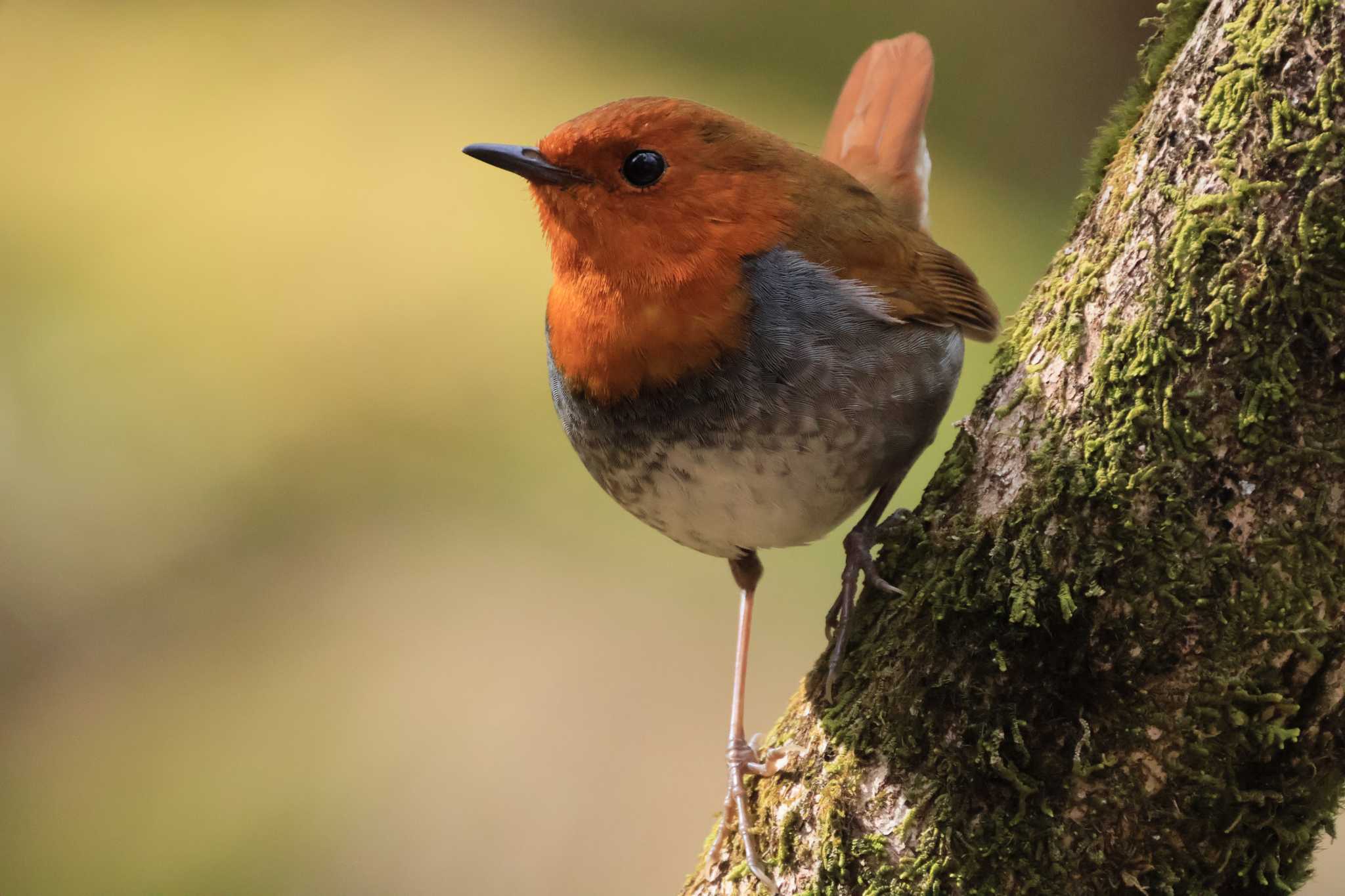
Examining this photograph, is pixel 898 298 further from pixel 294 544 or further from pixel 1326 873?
pixel 294 544

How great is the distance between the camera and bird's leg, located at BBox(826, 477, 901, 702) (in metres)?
2.14

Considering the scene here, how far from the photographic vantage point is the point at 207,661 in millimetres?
5918

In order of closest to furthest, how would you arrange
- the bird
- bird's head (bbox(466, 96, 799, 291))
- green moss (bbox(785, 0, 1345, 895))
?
green moss (bbox(785, 0, 1345, 895))
the bird
bird's head (bbox(466, 96, 799, 291))

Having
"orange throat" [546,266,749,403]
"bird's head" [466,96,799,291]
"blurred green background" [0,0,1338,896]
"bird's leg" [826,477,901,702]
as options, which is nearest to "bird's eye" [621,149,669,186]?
"bird's head" [466,96,799,291]

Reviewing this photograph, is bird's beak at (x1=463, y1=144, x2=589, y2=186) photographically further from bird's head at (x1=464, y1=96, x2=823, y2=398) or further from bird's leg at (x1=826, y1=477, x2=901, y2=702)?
bird's leg at (x1=826, y1=477, x2=901, y2=702)

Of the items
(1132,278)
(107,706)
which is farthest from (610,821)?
(1132,278)

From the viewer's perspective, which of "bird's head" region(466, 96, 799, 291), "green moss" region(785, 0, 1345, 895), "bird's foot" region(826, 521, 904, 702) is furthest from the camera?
"bird's head" region(466, 96, 799, 291)

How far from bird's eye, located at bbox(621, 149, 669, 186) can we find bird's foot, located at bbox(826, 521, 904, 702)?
823 mm

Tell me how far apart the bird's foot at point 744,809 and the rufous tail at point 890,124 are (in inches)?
60.1

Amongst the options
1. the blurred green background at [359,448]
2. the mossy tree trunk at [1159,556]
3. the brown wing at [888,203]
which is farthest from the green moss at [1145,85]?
the blurred green background at [359,448]

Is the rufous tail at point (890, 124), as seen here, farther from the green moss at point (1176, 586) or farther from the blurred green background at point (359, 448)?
the blurred green background at point (359, 448)

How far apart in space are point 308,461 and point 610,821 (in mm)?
2504

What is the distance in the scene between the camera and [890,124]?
3.29 meters

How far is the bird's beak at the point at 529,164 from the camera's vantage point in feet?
8.00
